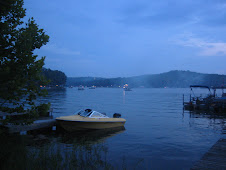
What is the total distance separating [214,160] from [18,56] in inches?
366

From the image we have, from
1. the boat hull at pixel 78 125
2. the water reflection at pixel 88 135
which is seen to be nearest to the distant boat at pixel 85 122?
the boat hull at pixel 78 125

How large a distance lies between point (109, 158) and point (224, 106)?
107ft

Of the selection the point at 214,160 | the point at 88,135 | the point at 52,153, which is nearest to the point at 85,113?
the point at 88,135

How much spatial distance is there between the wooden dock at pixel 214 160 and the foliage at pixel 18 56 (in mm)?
7134

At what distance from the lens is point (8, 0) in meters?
6.64

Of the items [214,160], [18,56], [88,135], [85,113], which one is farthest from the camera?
[85,113]

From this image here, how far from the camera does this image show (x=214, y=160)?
9.70 meters

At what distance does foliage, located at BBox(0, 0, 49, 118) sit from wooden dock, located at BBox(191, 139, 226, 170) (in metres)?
7.13

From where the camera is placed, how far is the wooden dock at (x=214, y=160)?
880cm

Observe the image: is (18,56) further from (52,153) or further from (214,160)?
(214,160)

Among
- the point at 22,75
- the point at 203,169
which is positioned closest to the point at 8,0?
the point at 22,75

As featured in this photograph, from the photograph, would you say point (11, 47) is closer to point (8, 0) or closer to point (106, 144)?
point (8, 0)

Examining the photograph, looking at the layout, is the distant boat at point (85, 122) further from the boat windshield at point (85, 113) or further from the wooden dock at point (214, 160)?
the wooden dock at point (214, 160)

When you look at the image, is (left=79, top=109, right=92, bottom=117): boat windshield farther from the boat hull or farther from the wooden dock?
the wooden dock
